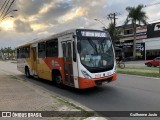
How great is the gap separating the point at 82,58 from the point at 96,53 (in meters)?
0.76

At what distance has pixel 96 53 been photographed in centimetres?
1172

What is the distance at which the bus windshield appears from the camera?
11.5 metres

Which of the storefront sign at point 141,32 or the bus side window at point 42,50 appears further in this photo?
the storefront sign at point 141,32

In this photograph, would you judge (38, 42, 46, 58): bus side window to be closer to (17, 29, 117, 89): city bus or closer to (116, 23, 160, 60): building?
(17, 29, 117, 89): city bus

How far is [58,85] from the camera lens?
14.3m

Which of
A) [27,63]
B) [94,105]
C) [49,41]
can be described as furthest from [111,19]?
[94,105]

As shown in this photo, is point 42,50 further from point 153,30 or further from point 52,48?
point 153,30

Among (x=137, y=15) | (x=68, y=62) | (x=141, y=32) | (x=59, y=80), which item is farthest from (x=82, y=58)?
(x=141, y=32)

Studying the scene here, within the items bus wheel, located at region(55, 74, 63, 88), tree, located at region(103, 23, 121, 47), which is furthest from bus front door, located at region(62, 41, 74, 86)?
tree, located at region(103, 23, 121, 47)

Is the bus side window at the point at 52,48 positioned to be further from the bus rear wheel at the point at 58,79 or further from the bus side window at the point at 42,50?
the bus rear wheel at the point at 58,79

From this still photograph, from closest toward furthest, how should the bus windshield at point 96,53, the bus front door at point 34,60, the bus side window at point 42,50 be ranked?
the bus windshield at point 96,53
the bus side window at point 42,50
the bus front door at point 34,60

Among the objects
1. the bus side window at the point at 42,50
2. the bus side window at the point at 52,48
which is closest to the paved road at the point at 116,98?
the bus side window at the point at 52,48

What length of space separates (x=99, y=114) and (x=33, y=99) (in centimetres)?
290

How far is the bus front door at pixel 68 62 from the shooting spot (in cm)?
1206
